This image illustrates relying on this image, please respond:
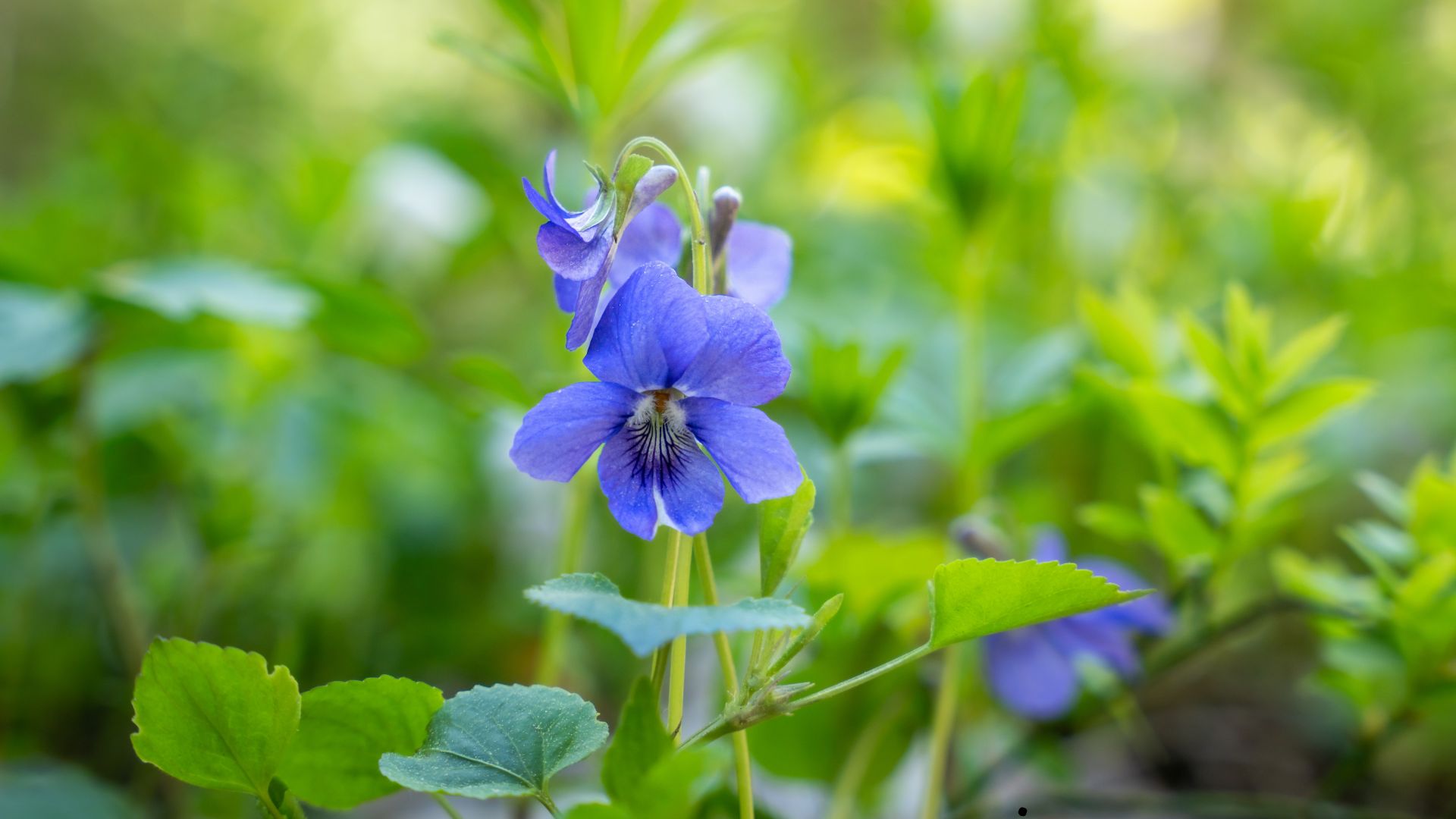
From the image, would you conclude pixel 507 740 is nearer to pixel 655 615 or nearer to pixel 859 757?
pixel 655 615

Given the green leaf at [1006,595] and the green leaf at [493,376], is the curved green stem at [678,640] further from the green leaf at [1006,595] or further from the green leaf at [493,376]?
the green leaf at [493,376]

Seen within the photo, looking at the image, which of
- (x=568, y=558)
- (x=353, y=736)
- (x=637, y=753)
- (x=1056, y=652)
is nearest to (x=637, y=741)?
(x=637, y=753)

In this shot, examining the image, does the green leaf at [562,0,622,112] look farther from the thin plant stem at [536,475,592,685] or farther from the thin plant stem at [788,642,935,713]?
the thin plant stem at [788,642,935,713]

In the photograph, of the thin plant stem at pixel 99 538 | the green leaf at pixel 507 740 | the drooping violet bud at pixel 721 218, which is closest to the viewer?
the green leaf at pixel 507 740

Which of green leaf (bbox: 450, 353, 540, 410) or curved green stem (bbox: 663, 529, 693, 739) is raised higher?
green leaf (bbox: 450, 353, 540, 410)

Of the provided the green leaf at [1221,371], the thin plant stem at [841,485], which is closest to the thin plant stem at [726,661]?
the thin plant stem at [841,485]

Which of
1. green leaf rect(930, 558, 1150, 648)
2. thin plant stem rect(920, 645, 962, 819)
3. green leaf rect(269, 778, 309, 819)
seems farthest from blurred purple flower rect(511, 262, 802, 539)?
thin plant stem rect(920, 645, 962, 819)

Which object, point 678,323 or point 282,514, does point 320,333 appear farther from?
point 678,323
